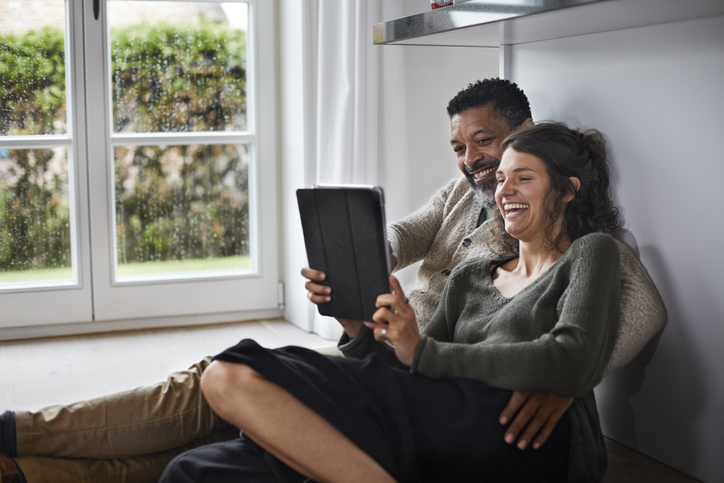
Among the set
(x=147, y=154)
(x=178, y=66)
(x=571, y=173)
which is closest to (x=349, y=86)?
(x=178, y=66)

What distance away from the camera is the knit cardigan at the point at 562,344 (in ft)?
4.09

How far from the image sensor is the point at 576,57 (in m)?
1.76

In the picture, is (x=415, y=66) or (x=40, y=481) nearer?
(x=40, y=481)

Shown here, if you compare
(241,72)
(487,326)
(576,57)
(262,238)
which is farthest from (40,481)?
(241,72)

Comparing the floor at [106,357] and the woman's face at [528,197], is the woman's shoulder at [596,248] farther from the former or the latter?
the floor at [106,357]

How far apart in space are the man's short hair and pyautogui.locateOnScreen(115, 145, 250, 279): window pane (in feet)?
5.11

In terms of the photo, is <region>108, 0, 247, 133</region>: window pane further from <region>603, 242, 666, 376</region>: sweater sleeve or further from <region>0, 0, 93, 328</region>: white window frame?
<region>603, 242, 666, 376</region>: sweater sleeve

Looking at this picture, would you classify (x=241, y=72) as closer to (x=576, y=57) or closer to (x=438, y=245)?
(x=438, y=245)

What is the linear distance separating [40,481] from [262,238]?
1.89 m

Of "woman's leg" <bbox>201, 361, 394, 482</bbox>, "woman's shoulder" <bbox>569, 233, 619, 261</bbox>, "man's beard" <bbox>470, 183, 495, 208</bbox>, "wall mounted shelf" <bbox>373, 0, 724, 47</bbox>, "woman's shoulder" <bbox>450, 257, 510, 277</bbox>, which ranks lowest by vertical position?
"woman's leg" <bbox>201, 361, 394, 482</bbox>

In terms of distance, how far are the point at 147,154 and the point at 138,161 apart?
0.05m

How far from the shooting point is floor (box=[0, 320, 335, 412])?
2336mm

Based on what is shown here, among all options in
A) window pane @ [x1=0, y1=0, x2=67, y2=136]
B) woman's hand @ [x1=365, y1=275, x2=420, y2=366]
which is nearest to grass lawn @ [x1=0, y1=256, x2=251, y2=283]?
window pane @ [x1=0, y1=0, x2=67, y2=136]

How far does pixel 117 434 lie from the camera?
1.49 metres
